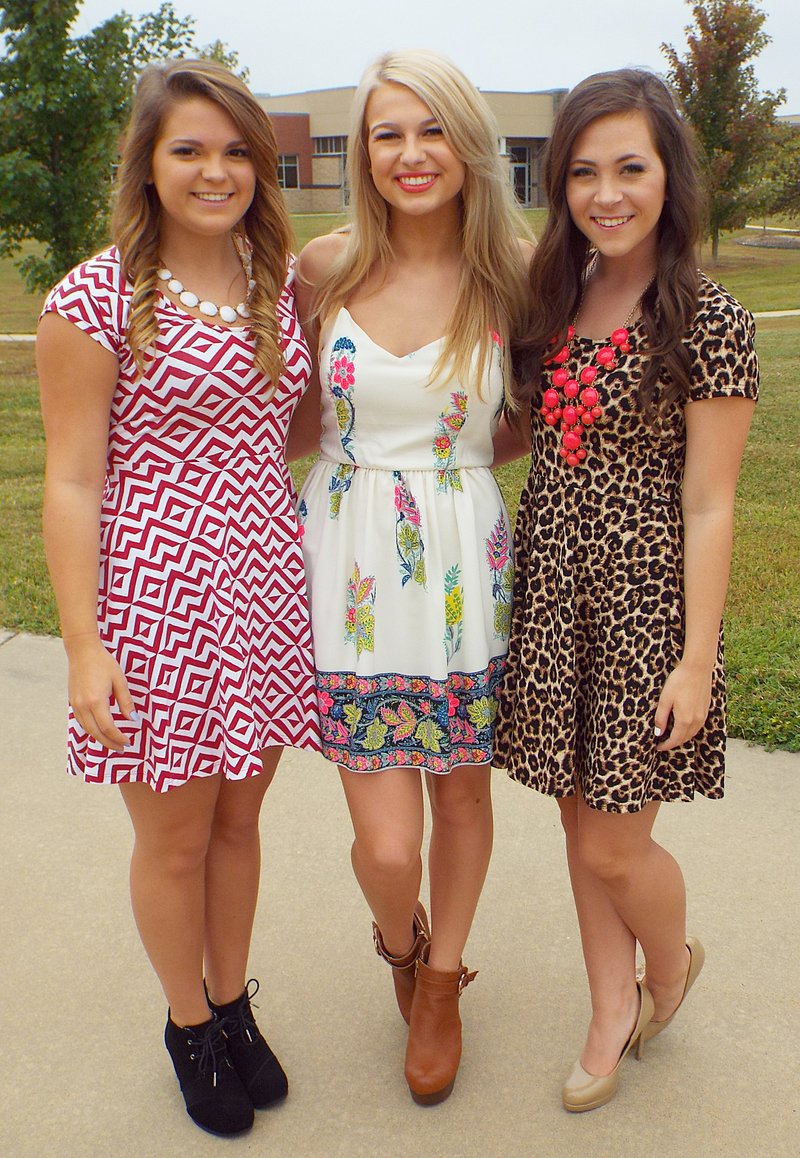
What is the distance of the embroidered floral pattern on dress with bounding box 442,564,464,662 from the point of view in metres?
2.22

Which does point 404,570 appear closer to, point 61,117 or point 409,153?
point 409,153

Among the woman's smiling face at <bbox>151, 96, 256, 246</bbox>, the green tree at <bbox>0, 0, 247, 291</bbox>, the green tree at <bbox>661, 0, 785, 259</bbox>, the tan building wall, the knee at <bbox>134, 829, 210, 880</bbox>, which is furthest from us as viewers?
the tan building wall

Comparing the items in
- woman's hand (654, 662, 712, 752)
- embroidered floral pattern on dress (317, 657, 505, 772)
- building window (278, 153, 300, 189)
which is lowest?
embroidered floral pattern on dress (317, 657, 505, 772)

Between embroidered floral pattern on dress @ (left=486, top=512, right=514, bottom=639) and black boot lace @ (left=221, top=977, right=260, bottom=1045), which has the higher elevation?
embroidered floral pattern on dress @ (left=486, top=512, right=514, bottom=639)

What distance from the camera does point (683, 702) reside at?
2.05 meters

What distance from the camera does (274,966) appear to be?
9.00 feet

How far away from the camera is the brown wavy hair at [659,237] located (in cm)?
197

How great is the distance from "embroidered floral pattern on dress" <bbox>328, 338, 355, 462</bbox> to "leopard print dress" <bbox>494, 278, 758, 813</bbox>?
381mm

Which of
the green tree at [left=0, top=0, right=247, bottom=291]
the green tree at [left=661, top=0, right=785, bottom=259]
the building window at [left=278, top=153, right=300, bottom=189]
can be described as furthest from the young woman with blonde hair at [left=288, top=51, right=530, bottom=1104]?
the building window at [left=278, top=153, right=300, bottom=189]

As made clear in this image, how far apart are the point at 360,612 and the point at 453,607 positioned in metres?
0.19

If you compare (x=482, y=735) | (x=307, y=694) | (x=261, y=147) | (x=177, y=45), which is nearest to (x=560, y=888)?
(x=482, y=735)

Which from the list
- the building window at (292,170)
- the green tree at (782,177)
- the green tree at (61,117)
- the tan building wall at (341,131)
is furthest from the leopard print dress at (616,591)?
the building window at (292,170)

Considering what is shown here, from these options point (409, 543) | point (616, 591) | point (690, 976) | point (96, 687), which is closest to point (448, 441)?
point (409, 543)

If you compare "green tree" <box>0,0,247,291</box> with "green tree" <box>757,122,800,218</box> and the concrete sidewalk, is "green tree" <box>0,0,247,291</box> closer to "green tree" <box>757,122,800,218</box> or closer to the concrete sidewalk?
the concrete sidewalk
